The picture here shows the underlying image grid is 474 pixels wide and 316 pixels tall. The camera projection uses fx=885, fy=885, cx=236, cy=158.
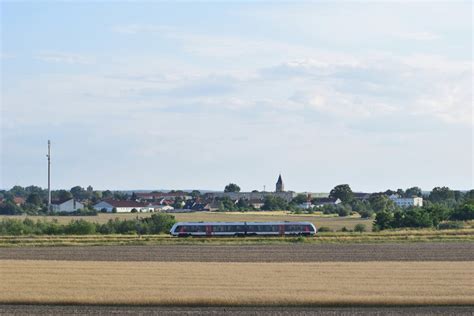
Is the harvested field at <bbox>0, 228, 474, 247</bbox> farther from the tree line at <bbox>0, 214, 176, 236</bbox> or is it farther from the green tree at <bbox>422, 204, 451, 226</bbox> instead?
the green tree at <bbox>422, 204, 451, 226</bbox>

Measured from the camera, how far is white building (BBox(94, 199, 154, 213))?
536ft

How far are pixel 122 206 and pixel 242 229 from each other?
3550 inches

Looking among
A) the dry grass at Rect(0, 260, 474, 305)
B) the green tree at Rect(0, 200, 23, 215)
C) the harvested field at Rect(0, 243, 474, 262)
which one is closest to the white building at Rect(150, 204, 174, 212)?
the green tree at Rect(0, 200, 23, 215)

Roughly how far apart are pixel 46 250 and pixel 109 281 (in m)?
23.1

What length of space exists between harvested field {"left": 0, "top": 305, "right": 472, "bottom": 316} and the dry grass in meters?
0.72

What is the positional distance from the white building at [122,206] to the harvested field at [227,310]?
429 ft

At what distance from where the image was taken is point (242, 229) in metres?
77.8

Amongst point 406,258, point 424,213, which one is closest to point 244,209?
point 424,213

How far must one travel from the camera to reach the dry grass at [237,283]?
106ft

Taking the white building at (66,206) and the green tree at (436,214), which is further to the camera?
the white building at (66,206)

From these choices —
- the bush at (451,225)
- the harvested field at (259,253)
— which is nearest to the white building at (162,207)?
the bush at (451,225)

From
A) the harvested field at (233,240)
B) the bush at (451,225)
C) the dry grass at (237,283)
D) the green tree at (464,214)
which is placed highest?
the green tree at (464,214)

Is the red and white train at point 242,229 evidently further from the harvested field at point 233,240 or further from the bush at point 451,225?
the bush at point 451,225

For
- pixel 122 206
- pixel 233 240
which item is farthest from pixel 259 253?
pixel 122 206
